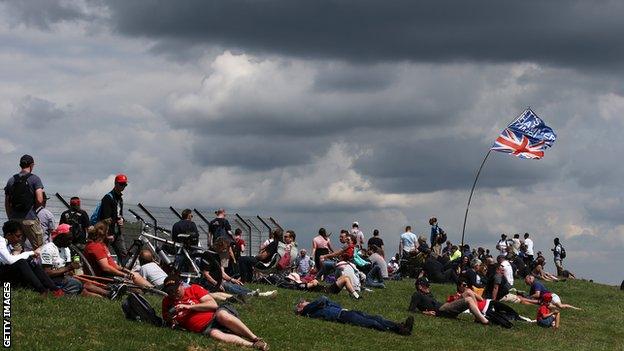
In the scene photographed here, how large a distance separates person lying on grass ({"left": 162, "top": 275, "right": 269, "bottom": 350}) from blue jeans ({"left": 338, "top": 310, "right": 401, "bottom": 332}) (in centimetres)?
418

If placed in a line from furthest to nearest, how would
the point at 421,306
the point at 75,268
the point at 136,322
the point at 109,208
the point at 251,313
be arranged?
the point at 421,306 → the point at 109,208 → the point at 251,313 → the point at 75,268 → the point at 136,322

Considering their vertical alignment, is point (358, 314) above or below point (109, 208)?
below

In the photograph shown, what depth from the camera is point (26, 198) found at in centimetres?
2073

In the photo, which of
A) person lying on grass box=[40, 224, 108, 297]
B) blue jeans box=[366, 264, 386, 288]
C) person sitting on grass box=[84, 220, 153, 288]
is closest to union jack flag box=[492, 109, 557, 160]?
blue jeans box=[366, 264, 386, 288]

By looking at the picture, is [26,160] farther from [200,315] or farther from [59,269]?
[200,315]

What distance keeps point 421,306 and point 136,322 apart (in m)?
10.2

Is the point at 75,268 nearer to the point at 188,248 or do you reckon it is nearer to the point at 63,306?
the point at 63,306

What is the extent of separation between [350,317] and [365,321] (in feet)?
1.06

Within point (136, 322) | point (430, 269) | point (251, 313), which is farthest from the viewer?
point (430, 269)

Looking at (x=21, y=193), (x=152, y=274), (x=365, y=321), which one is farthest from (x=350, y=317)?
(x=21, y=193)

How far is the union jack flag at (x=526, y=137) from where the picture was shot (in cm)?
3844

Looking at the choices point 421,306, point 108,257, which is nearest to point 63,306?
point 108,257

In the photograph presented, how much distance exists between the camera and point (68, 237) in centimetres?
2088

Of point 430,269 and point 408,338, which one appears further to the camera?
point 430,269
